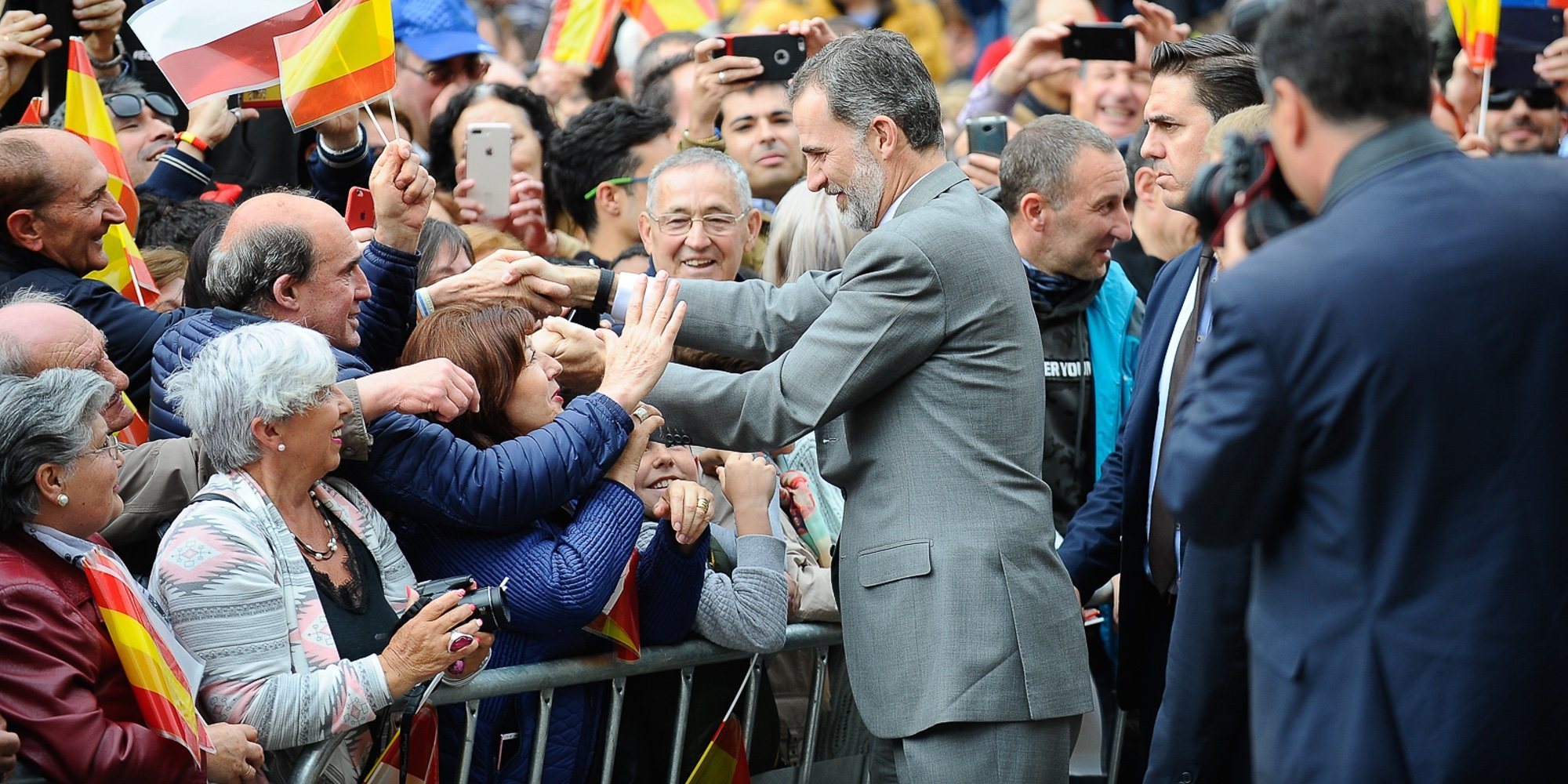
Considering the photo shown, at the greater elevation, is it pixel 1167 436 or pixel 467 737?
pixel 1167 436

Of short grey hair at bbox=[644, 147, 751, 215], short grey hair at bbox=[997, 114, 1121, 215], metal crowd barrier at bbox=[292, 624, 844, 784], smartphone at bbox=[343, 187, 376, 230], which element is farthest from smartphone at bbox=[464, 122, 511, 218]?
metal crowd barrier at bbox=[292, 624, 844, 784]

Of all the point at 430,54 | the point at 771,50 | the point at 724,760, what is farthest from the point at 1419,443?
the point at 430,54

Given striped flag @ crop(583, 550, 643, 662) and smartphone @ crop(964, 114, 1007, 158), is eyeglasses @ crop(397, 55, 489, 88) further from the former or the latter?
striped flag @ crop(583, 550, 643, 662)

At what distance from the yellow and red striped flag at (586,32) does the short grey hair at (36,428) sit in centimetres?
552

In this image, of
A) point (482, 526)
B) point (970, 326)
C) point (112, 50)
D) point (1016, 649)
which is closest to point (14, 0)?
point (112, 50)

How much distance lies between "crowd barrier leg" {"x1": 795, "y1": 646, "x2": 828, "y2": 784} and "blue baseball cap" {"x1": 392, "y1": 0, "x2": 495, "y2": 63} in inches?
151

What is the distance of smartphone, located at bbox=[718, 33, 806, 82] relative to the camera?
656 cm

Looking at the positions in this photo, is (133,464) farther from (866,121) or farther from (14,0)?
(14,0)

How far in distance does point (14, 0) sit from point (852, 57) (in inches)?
144

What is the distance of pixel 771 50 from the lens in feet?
21.7

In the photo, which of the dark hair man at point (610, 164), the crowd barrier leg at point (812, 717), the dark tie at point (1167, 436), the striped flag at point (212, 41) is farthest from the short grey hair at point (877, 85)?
the dark hair man at point (610, 164)

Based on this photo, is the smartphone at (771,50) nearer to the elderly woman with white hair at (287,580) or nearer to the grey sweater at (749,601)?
the grey sweater at (749,601)

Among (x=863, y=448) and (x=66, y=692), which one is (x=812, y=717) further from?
(x=66, y=692)

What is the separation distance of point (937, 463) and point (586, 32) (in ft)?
17.7
